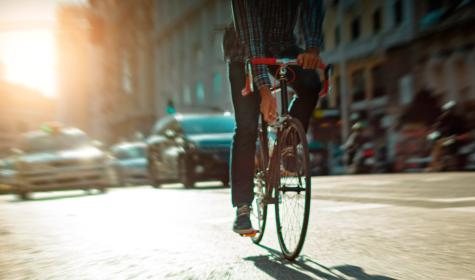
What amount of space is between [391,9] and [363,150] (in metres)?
10.3

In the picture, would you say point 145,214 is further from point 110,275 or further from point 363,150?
point 363,150

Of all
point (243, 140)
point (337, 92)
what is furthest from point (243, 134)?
A: point (337, 92)

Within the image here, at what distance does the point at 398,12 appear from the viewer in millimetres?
27109

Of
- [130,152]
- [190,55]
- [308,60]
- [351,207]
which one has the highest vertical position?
Result: [190,55]

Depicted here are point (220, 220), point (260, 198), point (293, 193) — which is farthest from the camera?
point (220, 220)

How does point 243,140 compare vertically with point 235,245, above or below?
above

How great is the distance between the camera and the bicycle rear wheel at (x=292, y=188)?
3.56 meters

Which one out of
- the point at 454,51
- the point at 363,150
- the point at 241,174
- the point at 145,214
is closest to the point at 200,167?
the point at 145,214

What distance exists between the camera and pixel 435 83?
2470 cm

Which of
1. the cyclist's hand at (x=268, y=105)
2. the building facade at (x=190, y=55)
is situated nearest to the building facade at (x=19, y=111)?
the building facade at (x=190, y=55)

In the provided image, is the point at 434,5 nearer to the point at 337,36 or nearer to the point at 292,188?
the point at 337,36

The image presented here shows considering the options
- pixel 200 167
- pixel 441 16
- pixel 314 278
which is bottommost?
pixel 314 278

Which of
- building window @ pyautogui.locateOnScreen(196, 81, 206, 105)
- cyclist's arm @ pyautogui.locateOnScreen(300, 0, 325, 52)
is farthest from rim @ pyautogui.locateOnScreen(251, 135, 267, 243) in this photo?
building window @ pyautogui.locateOnScreen(196, 81, 206, 105)

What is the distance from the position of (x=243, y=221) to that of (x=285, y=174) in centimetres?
50
